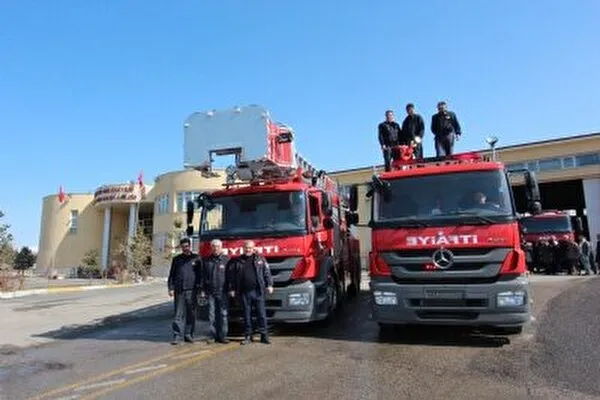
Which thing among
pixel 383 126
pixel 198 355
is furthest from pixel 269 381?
pixel 383 126

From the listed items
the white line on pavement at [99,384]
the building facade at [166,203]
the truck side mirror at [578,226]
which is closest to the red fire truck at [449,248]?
the white line on pavement at [99,384]

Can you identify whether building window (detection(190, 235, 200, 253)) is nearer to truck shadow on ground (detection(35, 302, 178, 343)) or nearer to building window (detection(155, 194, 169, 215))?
truck shadow on ground (detection(35, 302, 178, 343))

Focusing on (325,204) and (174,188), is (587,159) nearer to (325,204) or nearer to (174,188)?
(174,188)

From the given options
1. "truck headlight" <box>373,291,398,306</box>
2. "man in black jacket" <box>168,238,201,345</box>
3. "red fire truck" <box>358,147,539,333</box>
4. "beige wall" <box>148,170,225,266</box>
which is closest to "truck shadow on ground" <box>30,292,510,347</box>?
"man in black jacket" <box>168,238,201,345</box>

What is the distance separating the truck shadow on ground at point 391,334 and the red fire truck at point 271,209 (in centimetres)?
Answer: 40

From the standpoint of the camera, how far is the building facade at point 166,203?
35.5m

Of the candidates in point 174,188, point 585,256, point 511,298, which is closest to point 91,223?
point 174,188

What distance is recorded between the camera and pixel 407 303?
8766mm

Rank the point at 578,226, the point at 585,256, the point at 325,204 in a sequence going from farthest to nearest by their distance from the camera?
the point at 578,226 < the point at 585,256 < the point at 325,204

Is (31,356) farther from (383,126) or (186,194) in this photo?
(186,194)

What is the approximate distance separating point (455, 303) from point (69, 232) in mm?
55581

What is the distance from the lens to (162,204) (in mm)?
46875

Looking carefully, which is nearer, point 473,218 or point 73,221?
point 473,218

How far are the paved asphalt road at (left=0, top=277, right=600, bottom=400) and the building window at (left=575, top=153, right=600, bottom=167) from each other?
2774 centimetres
